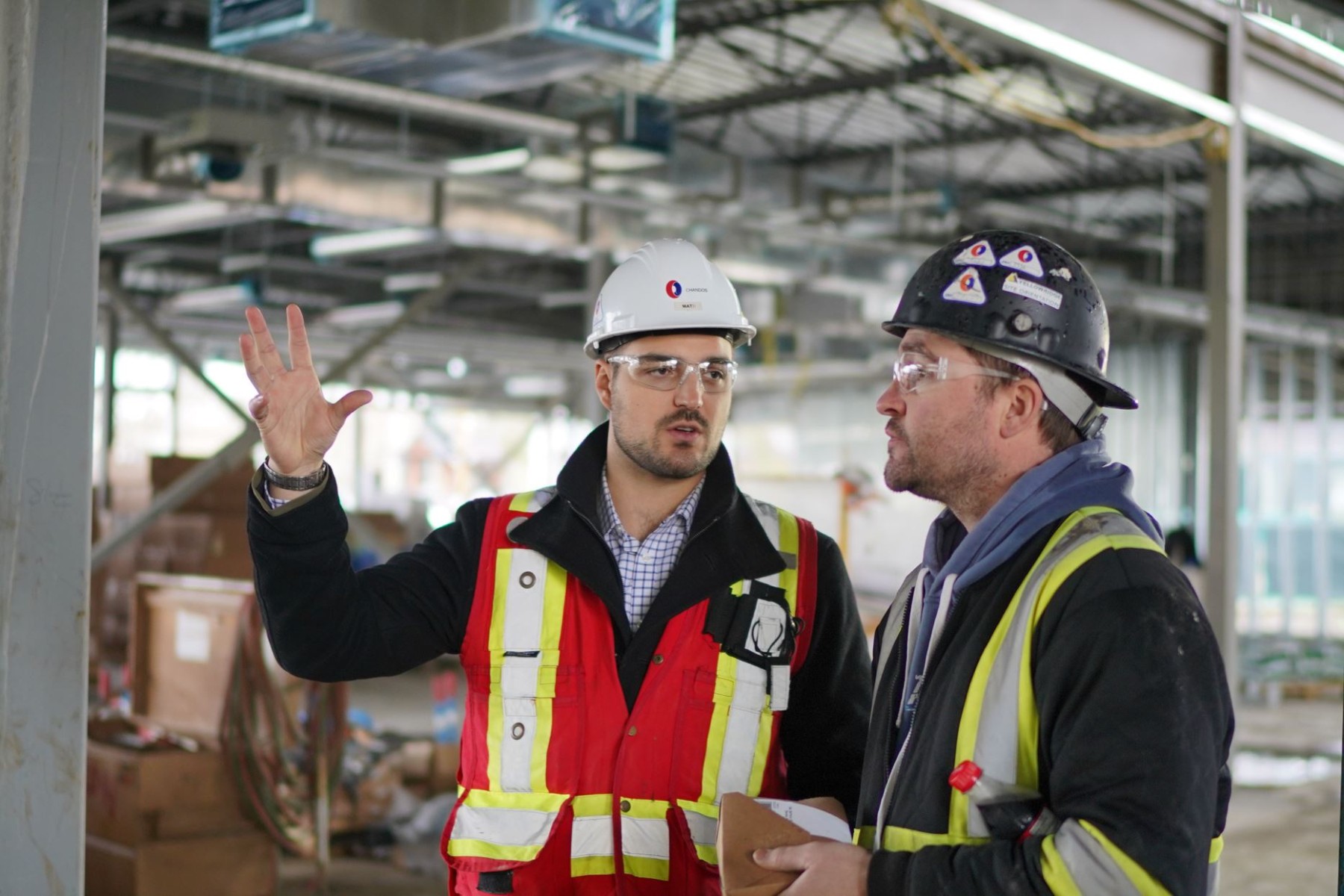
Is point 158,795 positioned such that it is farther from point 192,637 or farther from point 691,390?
point 691,390

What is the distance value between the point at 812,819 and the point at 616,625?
0.54 meters

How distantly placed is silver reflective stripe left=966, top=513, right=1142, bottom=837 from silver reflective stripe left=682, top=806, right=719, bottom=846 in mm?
783

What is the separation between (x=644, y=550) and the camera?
2.89 metres

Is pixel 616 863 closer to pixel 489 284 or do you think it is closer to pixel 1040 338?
pixel 1040 338

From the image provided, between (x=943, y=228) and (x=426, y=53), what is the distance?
25.8 ft

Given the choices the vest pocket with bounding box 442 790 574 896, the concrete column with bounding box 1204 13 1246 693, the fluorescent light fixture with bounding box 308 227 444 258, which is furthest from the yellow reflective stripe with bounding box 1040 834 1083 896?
the fluorescent light fixture with bounding box 308 227 444 258

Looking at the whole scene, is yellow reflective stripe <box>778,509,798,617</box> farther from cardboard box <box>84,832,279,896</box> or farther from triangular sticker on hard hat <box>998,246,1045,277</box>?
cardboard box <box>84,832,279,896</box>

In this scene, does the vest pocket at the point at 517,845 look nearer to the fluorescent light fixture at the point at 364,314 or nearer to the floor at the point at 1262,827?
the floor at the point at 1262,827

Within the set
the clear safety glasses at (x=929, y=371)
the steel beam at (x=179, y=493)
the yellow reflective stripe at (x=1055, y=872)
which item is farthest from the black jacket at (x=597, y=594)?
the steel beam at (x=179, y=493)

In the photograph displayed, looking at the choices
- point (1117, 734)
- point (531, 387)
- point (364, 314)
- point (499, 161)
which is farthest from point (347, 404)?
point (531, 387)

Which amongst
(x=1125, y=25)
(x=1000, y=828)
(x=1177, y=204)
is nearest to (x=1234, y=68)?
(x=1125, y=25)

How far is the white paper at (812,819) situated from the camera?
2.45 meters

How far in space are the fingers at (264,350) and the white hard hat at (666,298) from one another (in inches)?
30.2

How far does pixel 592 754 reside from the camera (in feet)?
8.70
